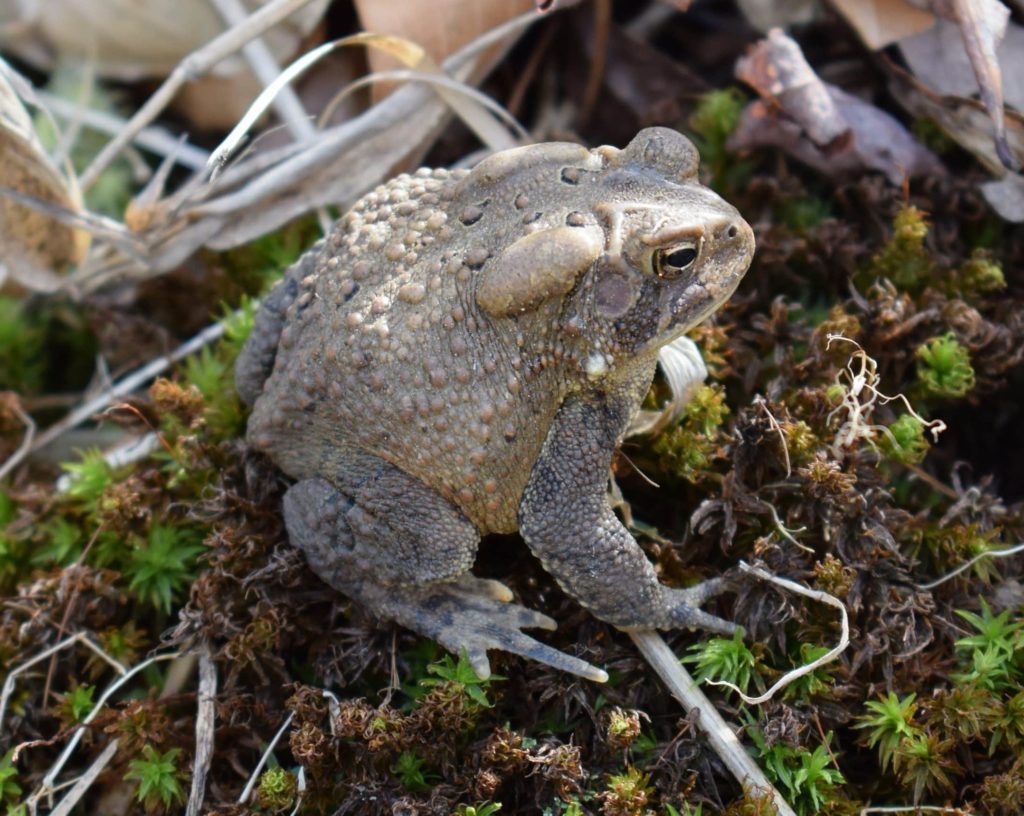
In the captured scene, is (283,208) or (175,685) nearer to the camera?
(175,685)

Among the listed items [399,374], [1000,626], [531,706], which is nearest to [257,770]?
[531,706]

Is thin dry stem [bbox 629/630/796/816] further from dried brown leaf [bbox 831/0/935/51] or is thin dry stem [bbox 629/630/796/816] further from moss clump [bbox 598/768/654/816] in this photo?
dried brown leaf [bbox 831/0/935/51]

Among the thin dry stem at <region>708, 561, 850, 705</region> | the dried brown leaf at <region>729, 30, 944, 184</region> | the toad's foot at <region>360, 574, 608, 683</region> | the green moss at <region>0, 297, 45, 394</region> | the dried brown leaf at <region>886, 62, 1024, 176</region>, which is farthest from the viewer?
the green moss at <region>0, 297, 45, 394</region>

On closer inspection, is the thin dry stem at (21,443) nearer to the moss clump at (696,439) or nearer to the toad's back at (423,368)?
the toad's back at (423,368)

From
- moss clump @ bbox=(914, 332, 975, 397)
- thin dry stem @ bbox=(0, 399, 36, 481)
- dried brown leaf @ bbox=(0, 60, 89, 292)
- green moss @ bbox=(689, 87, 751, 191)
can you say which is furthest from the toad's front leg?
dried brown leaf @ bbox=(0, 60, 89, 292)

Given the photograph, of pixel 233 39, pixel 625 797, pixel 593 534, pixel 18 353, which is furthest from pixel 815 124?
pixel 18 353

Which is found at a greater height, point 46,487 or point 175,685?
point 46,487

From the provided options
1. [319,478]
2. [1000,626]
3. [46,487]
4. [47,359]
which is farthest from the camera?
[47,359]

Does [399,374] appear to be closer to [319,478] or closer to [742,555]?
[319,478]

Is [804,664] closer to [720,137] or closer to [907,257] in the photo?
[907,257]
